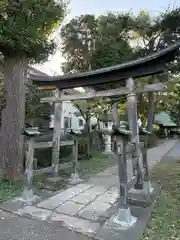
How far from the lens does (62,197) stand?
4719mm

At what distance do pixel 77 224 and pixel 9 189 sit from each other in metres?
2.43

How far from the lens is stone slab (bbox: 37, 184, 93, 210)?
13.9 feet

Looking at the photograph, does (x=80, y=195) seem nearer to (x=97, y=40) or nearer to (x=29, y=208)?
(x=29, y=208)

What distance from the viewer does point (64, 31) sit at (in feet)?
47.8

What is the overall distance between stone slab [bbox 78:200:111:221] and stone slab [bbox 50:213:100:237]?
182mm

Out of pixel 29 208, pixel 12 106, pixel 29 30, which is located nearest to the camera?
pixel 29 208

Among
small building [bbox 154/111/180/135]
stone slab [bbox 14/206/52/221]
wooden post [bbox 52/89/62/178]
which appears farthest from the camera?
small building [bbox 154/111/180/135]

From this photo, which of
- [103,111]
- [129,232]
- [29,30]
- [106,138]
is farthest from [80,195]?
[103,111]

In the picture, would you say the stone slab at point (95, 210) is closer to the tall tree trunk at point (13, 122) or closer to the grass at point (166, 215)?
the grass at point (166, 215)

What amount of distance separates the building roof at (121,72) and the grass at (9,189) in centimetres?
274

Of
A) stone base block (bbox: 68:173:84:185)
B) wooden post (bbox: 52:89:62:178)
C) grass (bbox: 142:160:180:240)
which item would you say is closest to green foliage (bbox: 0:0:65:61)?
wooden post (bbox: 52:89:62:178)

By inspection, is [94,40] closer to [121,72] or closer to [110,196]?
[121,72]

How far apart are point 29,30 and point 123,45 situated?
10667mm

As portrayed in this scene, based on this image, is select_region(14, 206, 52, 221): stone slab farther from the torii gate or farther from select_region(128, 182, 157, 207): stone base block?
select_region(128, 182, 157, 207): stone base block
